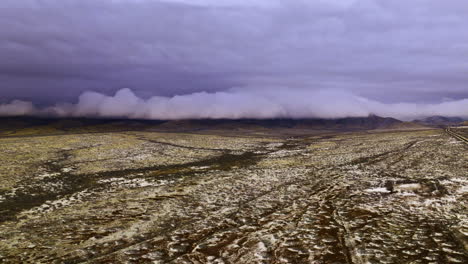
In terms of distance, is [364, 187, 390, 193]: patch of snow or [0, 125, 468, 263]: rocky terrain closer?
[0, 125, 468, 263]: rocky terrain

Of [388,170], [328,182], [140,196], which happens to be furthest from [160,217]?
[388,170]

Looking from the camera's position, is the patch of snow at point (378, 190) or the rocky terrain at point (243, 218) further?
the patch of snow at point (378, 190)

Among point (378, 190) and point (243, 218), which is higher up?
point (378, 190)

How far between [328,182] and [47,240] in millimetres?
18949

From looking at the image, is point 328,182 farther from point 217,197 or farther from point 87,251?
point 87,251

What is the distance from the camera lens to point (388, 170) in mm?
27062

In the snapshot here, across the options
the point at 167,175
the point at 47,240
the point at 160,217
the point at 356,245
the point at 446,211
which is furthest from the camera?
the point at 167,175

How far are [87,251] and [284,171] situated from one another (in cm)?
2110

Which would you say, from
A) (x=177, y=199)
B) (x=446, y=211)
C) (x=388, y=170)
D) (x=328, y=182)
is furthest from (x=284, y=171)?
(x=446, y=211)

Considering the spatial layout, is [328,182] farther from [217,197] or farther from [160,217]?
[160,217]

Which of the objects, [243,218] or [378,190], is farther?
[378,190]

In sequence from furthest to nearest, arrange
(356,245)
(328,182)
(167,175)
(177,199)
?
(167,175) → (328,182) → (177,199) → (356,245)

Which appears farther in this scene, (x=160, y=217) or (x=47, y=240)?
(x=160, y=217)

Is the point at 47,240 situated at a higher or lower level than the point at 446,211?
lower
